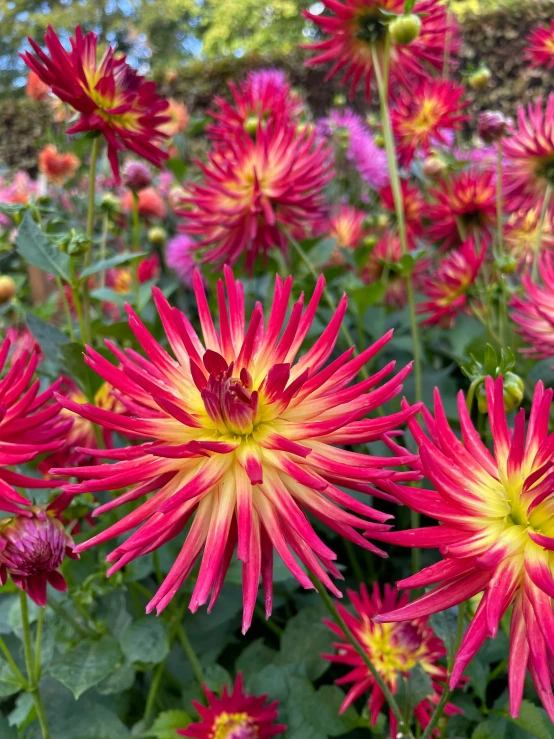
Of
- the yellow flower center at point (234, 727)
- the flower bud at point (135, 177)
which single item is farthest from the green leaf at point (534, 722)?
the flower bud at point (135, 177)

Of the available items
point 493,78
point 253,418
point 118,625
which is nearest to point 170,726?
point 118,625

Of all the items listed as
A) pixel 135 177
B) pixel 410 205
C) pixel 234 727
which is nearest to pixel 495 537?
pixel 234 727

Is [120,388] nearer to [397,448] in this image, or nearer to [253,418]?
[253,418]

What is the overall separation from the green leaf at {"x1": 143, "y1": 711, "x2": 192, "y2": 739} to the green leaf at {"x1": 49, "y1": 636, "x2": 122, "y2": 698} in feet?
0.30

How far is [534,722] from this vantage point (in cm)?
61

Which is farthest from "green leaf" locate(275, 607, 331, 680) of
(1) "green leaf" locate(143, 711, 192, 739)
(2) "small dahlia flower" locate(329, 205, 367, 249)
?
(2) "small dahlia flower" locate(329, 205, 367, 249)

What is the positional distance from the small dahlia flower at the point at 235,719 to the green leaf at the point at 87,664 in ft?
0.40

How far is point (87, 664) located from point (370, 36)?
3.44ft

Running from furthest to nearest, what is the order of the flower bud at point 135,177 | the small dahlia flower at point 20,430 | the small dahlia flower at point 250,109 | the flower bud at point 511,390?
1. the small dahlia flower at point 250,109
2. the flower bud at point 135,177
3. the flower bud at point 511,390
4. the small dahlia flower at point 20,430

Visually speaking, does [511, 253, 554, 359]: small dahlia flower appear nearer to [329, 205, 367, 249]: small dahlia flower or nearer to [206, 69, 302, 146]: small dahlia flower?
[206, 69, 302, 146]: small dahlia flower

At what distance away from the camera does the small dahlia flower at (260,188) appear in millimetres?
993

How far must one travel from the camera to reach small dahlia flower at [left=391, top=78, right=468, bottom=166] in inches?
53.4

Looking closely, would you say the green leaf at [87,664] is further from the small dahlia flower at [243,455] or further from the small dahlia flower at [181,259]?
the small dahlia flower at [181,259]

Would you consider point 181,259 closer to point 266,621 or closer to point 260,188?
point 260,188
